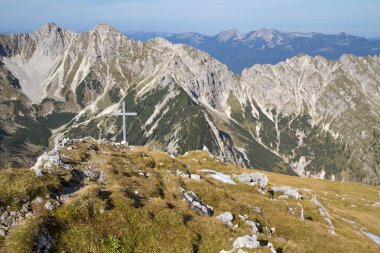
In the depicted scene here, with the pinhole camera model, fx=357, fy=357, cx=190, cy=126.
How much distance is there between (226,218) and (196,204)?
2.68 metres

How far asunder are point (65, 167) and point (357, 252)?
84.2 ft

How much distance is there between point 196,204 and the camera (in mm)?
29203

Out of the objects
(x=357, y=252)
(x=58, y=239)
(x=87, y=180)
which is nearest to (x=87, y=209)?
(x=58, y=239)

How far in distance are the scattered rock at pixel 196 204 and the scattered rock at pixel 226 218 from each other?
1.08 m

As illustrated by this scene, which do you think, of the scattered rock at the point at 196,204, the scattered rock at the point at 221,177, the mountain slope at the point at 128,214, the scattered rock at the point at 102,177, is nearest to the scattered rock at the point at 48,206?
the mountain slope at the point at 128,214

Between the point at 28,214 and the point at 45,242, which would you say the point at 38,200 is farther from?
the point at 45,242

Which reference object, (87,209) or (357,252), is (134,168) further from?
(357,252)

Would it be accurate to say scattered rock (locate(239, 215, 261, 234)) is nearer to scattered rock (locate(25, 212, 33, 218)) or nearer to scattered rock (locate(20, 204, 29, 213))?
scattered rock (locate(25, 212, 33, 218))

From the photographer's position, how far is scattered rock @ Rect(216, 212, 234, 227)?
1079 inches

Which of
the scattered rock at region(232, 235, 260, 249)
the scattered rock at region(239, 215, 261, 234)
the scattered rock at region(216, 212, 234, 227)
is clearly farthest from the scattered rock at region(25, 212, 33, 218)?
the scattered rock at region(239, 215, 261, 234)

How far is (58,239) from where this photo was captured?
64.7 feet

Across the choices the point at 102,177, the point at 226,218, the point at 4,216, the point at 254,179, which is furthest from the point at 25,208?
the point at 254,179

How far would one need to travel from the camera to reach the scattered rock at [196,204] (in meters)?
28.6

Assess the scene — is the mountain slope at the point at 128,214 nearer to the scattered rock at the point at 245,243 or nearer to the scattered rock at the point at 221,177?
the scattered rock at the point at 245,243
